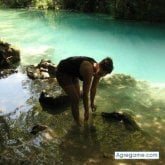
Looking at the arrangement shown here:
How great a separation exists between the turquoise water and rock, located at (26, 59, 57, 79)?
2.17 m

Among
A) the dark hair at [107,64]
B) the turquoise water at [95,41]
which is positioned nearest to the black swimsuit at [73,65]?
the dark hair at [107,64]

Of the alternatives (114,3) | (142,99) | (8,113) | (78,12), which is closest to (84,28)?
(114,3)

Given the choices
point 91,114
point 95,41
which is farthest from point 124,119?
point 95,41

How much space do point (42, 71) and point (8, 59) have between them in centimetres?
237

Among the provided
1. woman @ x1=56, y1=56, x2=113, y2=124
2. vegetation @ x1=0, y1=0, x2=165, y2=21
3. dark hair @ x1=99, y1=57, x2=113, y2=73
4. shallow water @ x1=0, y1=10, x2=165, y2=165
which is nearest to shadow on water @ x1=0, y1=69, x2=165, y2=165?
shallow water @ x1=0, y1=10, x2=165, y2=165

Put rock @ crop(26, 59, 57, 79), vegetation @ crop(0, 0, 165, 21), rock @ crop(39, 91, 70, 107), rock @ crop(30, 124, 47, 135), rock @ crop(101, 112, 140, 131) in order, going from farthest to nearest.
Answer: vegetation @ crop(0, 0, 165, 21) < rock @ crop(26, 59, 57, 79) < rock @ crop(39, 91, 70, 107) < rock @ crop(101, 112, 140, 131) < rock @ crop(30, 124, 47, 135)

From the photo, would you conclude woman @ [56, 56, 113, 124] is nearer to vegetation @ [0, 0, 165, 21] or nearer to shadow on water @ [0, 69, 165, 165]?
shadow on water @ [0, 69, 165, 165]

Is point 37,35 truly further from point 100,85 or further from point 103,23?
point 100,85

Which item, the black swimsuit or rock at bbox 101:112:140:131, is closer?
the black swimsuit

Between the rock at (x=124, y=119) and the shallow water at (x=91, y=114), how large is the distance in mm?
134

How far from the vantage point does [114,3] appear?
30016mm

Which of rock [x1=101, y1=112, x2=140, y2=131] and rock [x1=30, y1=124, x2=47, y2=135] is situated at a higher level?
rock [x1=30, y1=124, x2=47, y2=135]

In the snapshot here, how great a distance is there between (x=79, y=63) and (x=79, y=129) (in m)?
1.53

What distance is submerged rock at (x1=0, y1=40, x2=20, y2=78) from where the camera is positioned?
39.1 ft
